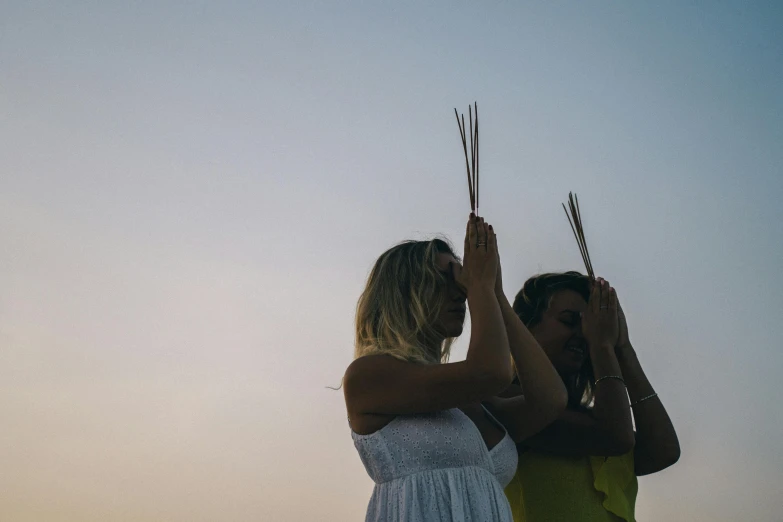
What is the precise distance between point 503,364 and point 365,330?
2.42 ft

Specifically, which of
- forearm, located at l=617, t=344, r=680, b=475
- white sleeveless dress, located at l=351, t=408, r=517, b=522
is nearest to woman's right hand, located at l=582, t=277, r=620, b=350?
forearm, located at l=617, t=344, r=680, b=475

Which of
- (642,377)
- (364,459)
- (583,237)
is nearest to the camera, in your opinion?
(364,459)

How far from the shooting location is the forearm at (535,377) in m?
3.62

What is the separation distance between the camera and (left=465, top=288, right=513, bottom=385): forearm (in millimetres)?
3168

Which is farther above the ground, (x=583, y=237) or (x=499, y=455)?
(x=583, y=237)

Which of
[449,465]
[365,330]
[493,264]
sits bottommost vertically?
[449,465]

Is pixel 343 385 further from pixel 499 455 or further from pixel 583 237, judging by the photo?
pixel 583 237

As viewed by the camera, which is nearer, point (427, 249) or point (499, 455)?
point (499, 455)

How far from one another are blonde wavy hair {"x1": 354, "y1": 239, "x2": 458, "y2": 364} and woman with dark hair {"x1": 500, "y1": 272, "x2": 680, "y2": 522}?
817 millimetres

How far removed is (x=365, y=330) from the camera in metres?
3.66

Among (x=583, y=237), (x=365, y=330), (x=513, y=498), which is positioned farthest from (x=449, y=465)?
(x=583, y=237)

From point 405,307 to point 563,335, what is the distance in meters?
1.19

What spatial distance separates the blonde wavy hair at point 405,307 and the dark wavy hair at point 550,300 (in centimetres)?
91

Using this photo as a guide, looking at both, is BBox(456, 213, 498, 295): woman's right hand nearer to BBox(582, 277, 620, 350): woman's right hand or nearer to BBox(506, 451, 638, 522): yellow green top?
BBox(582, 277, 620, 350): woman's right hand
